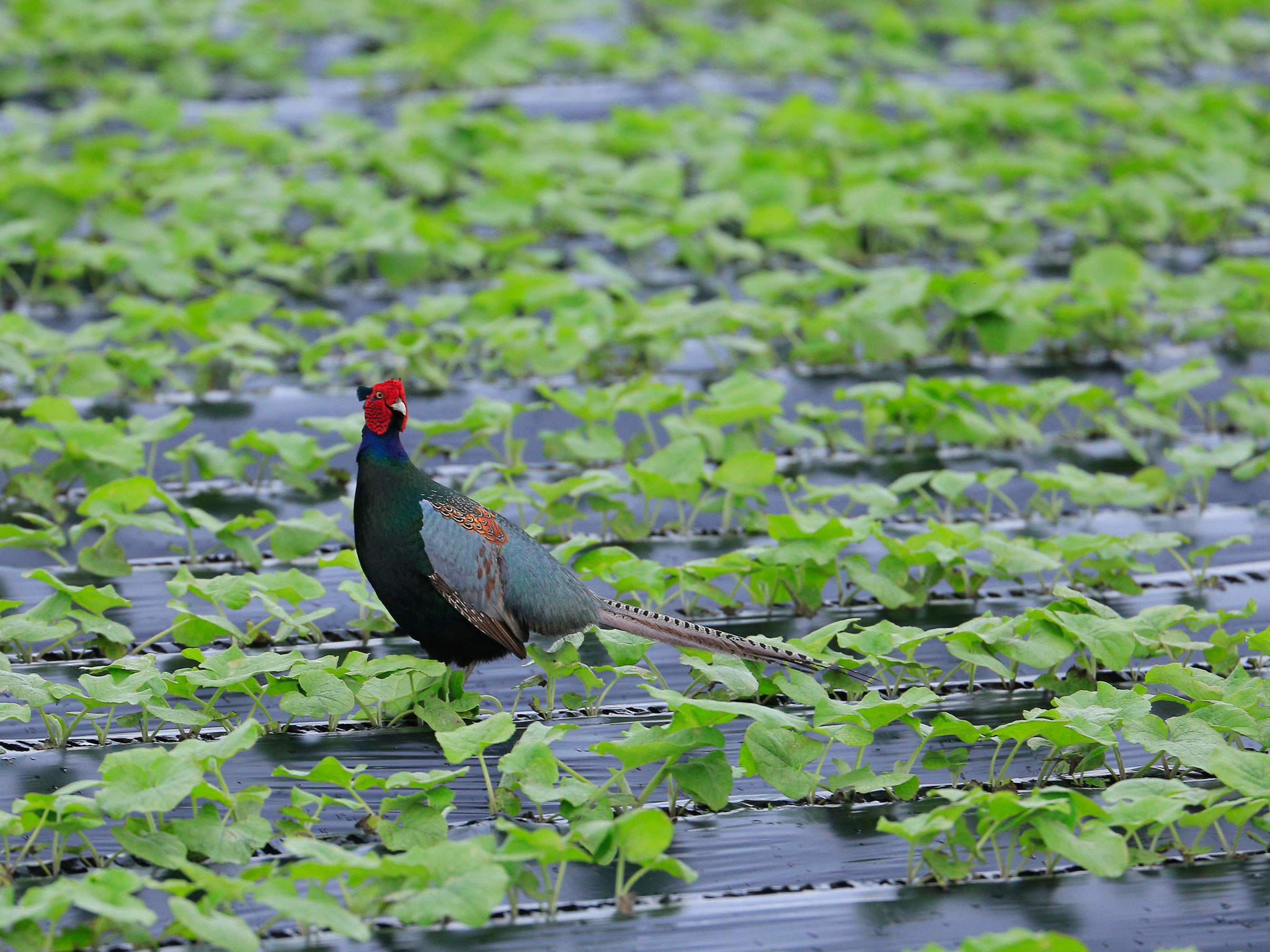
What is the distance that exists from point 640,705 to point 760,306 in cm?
247

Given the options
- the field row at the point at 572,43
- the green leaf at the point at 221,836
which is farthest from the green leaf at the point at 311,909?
the field row at the point at 572,43

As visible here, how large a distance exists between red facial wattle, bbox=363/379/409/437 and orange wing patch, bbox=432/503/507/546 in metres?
0.20

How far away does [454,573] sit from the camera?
2.95 meters

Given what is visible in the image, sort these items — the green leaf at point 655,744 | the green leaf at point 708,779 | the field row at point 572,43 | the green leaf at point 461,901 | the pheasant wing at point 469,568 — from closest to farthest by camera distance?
the green leaf at point 461,901 < the green leaf at point 655,744 < the green leaf at point 708,779 < the pheasant wing at point 469,568 < the field row at point 572,43

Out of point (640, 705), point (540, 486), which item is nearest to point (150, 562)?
point (540, 486)

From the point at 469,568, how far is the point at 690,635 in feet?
1.69

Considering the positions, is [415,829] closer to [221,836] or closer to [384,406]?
[221,836]

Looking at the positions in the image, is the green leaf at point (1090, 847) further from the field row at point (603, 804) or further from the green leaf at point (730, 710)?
the green leaf at point (730, 710)

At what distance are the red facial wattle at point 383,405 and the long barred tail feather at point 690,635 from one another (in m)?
0.63

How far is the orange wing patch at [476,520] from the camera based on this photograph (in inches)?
118

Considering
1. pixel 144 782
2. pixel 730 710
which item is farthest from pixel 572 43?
pixel 144 782

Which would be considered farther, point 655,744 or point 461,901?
point 655,744

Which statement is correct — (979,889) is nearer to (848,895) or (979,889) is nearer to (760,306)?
(848,895)

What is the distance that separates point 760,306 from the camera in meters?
5.26
